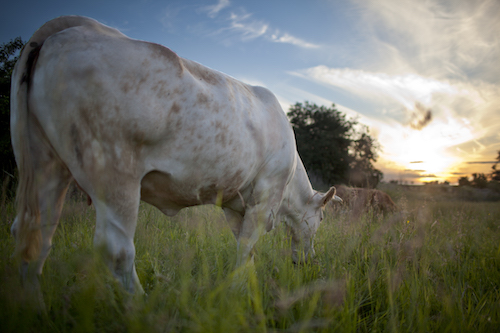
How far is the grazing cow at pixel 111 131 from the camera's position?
146 cm

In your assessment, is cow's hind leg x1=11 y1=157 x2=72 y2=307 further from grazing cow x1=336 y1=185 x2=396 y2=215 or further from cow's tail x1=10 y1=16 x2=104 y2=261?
grazing cow x1=336 y1=185 x2=396 y2=215

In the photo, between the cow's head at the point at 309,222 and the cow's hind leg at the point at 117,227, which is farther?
the cow's head at the point at 309,222

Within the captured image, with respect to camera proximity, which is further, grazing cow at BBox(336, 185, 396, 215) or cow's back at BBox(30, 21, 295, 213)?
grazing cow at BBox(336, 185, 396, 215)

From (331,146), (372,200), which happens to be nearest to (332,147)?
(331,146)

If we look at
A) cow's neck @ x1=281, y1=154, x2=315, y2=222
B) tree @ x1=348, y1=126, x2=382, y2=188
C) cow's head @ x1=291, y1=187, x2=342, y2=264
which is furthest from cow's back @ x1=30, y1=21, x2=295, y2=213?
tree @ x1=348, y1=126, x2=382, y2=188

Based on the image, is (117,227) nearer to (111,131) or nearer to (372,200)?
(111,131)

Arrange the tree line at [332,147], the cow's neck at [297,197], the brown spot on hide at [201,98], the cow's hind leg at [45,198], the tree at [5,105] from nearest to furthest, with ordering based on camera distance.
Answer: the cow's hind leg at [45,198]
the brown spot on hide at [201,98]
the cow's neck at [297,197]
the tree at [5,105]
the tree line at [332,147]

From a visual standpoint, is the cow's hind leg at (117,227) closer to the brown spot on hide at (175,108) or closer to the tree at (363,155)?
the brown spot on hide at (175,108)

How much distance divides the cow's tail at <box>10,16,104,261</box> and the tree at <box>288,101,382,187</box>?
64.5ft

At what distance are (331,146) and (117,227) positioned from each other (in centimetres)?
2141

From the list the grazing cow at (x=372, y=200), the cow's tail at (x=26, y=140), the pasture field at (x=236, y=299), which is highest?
the cow's tail at (x=26, y=140)

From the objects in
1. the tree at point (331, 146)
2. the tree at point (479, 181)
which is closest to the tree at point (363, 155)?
the tree at point (331, 146)

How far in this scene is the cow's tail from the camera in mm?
1510

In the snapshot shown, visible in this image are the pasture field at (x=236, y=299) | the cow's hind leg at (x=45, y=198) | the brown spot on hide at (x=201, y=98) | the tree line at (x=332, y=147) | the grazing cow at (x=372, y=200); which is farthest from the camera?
the tree line at (x=332, y=147)
